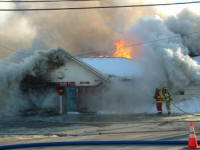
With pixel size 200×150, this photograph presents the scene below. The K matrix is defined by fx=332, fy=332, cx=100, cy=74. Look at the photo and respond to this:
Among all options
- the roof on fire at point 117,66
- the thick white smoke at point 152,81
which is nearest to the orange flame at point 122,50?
the roof on fire at point 117,66

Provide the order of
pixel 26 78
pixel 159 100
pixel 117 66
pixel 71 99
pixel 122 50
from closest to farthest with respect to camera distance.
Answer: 1. pixel 159 100
2. pixel 26 78
3. pixel 71 99
4. pixel 117 66
5. pixel 122 50

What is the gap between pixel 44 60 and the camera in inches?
809

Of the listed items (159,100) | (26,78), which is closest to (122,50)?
(26,78)

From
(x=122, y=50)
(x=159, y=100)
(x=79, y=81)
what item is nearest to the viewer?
(x=159, y=100)

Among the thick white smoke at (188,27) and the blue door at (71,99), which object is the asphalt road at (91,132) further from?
the thick white smoke at (188,27)

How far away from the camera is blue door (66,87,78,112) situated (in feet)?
68.1

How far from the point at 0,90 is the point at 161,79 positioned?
10.1m

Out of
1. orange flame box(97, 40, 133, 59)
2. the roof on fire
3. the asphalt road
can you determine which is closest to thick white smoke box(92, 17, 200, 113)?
the roof on fire

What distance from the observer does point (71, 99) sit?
2092 cm

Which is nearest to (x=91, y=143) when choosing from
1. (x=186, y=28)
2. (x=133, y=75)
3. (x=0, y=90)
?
(x=0, y=90)

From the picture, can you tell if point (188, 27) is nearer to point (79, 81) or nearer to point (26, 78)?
point (79, 81)

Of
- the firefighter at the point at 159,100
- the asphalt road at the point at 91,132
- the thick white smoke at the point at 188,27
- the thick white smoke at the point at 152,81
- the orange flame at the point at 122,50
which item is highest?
the thick white smoke at the point at 188,27

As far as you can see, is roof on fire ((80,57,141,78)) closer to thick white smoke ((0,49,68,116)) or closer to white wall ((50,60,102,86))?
white wall ((50,60,102,86))

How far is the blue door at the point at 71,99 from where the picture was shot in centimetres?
2077
